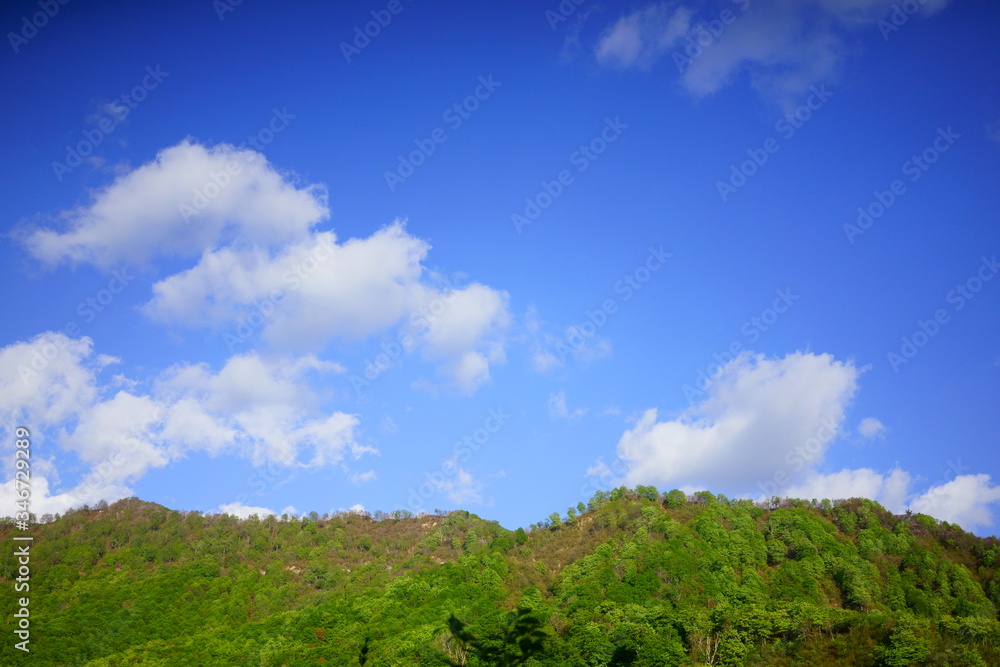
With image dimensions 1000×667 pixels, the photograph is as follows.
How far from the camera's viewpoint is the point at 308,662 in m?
79.8

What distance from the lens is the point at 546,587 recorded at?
11775 cm

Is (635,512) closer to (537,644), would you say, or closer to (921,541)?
(921,541)

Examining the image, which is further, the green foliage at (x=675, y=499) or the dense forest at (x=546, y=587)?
the green foliage at (x=675, y=499)

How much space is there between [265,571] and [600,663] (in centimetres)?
9020

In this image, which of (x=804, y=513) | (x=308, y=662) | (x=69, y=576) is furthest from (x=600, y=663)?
(x=69, y=576)

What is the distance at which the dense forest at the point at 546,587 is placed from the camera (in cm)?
7512

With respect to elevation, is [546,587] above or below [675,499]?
below

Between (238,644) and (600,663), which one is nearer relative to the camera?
(600,663)

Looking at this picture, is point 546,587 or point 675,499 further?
point 675,499

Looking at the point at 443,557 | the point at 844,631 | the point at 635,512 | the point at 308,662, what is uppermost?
the point at 635,512

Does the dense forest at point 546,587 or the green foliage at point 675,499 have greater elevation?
the green foliage at point 675,499

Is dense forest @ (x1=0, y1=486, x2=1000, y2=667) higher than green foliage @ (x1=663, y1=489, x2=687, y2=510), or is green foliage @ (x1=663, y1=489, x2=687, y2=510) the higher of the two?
green foliage @ (x1=663, y1=489, x2=687, y2=510)

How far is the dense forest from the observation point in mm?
75125

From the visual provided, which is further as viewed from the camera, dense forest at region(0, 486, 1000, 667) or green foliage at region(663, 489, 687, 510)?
green foliage at region(663, 489, 687, 510)
